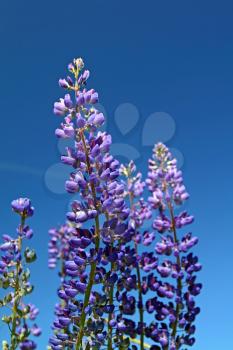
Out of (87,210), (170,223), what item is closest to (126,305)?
(87,210)

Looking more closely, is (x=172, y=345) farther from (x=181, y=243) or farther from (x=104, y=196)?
(x=104, y=196)

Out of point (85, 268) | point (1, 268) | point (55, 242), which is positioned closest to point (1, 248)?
point (1, 268)

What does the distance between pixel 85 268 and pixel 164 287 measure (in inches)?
58.2

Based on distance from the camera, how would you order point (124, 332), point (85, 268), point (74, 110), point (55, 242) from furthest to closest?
point (55, 242) → point (74, 110) → point (124, 332) → point (85, 268)

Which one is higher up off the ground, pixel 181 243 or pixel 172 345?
pixel 181 243

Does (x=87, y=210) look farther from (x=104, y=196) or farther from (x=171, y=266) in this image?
(x=171, y=266)

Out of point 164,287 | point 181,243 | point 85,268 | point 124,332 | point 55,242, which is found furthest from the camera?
point 55,242

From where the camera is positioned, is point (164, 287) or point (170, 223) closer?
point (164, 287)

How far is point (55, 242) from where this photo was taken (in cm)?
953

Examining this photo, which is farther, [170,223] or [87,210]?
[170,223]

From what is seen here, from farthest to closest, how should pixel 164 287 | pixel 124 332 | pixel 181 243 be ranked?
pixel 181 243 → pixel 164 287 → pixel 124 332

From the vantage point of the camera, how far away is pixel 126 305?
15.9 ft

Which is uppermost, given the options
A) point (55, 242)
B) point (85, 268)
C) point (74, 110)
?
point (55, 242)

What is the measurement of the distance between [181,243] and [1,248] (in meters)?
2.13
